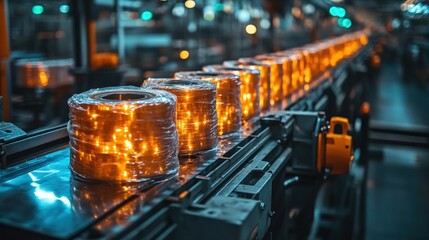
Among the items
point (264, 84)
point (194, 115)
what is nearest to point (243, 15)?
point (264, 84)

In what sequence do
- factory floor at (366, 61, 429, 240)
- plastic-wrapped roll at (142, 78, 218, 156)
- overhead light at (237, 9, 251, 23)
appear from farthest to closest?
1. overhead light at (237, 9, 251, 23)
2. factory floor at (366, 61, 429, 240)
3. plastic-wrapped roll at (142, 78, 218, 156)

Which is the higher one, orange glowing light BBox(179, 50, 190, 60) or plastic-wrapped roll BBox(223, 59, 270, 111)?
orange glowing light BBox(179, 50, 190, 60)

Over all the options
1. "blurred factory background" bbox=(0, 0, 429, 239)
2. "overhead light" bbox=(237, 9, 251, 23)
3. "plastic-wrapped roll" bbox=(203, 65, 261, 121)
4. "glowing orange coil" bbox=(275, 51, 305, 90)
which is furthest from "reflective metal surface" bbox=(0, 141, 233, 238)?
"overhead light" bbox=(237, 9, 251, 23)

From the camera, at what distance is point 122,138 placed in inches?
57.0

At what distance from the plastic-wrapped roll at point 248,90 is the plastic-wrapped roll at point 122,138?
922 mm

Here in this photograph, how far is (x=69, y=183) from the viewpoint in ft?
4.91

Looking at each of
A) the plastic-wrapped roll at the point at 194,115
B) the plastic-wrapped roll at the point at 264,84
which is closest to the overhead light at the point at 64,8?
the plastic-wrapped roll at the point at 264,84

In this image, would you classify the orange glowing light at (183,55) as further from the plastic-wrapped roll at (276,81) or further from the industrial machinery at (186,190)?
the industrial machinery at (186,190)

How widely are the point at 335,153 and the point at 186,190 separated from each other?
4.84 ft

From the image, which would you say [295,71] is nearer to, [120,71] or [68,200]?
[68,200]

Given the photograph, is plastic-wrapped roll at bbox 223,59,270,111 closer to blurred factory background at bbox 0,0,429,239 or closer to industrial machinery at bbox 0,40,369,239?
industrial machinery at bbox 0,40,369,239

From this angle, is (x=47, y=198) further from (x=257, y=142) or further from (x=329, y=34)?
(x=329, y=34)

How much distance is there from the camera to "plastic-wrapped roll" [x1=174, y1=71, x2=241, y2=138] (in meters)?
2.10

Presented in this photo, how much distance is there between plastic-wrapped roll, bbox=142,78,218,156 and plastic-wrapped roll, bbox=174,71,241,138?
0.25m
